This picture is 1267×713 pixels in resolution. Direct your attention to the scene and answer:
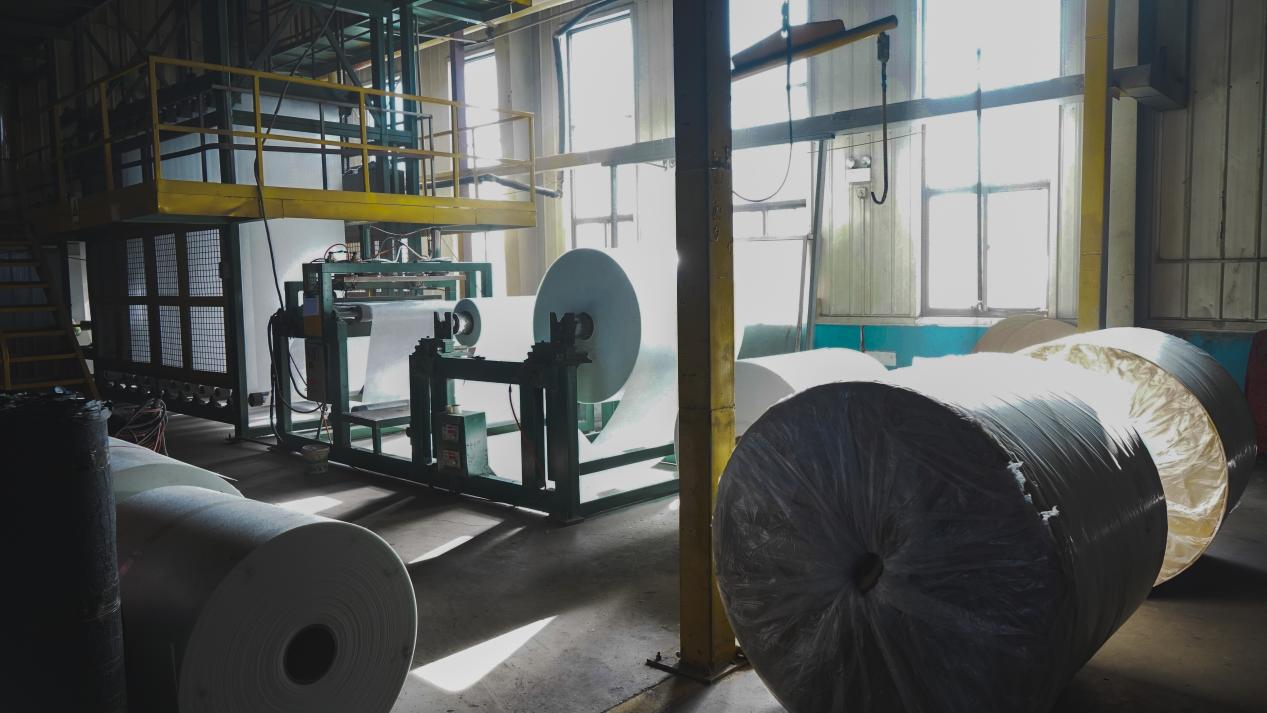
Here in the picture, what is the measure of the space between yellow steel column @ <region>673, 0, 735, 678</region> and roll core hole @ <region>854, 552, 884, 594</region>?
94 cm

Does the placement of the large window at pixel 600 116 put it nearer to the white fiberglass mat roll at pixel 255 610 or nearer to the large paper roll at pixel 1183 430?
the large paper roll at pixel 1183 430

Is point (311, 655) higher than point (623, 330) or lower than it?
lower

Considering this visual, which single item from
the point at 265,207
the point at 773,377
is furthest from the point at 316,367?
the point at 773,377

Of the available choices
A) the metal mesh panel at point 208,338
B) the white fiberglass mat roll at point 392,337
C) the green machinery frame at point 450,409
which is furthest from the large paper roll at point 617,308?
the metal mesh panel at point 208,338

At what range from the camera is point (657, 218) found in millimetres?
13469

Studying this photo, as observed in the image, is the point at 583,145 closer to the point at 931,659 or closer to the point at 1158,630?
the point at 1158,630

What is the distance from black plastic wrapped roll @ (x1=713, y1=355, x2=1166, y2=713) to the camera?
2.65m

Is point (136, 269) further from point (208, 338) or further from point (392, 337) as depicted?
point (392, 337)

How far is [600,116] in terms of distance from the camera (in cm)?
1428

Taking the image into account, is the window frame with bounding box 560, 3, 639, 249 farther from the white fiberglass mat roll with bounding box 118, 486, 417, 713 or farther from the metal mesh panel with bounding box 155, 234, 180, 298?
the white fiberglass mat roll with bounding box 118, 486, 417, 713

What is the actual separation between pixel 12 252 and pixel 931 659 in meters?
12.8

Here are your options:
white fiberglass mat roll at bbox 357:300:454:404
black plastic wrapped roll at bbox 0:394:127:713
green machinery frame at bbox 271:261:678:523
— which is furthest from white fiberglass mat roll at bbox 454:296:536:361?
black plastic wrapped roll at bbox 0:394:127:713

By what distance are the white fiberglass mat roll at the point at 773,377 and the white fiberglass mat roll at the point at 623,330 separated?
0.69m

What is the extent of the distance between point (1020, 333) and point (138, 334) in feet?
34.5
